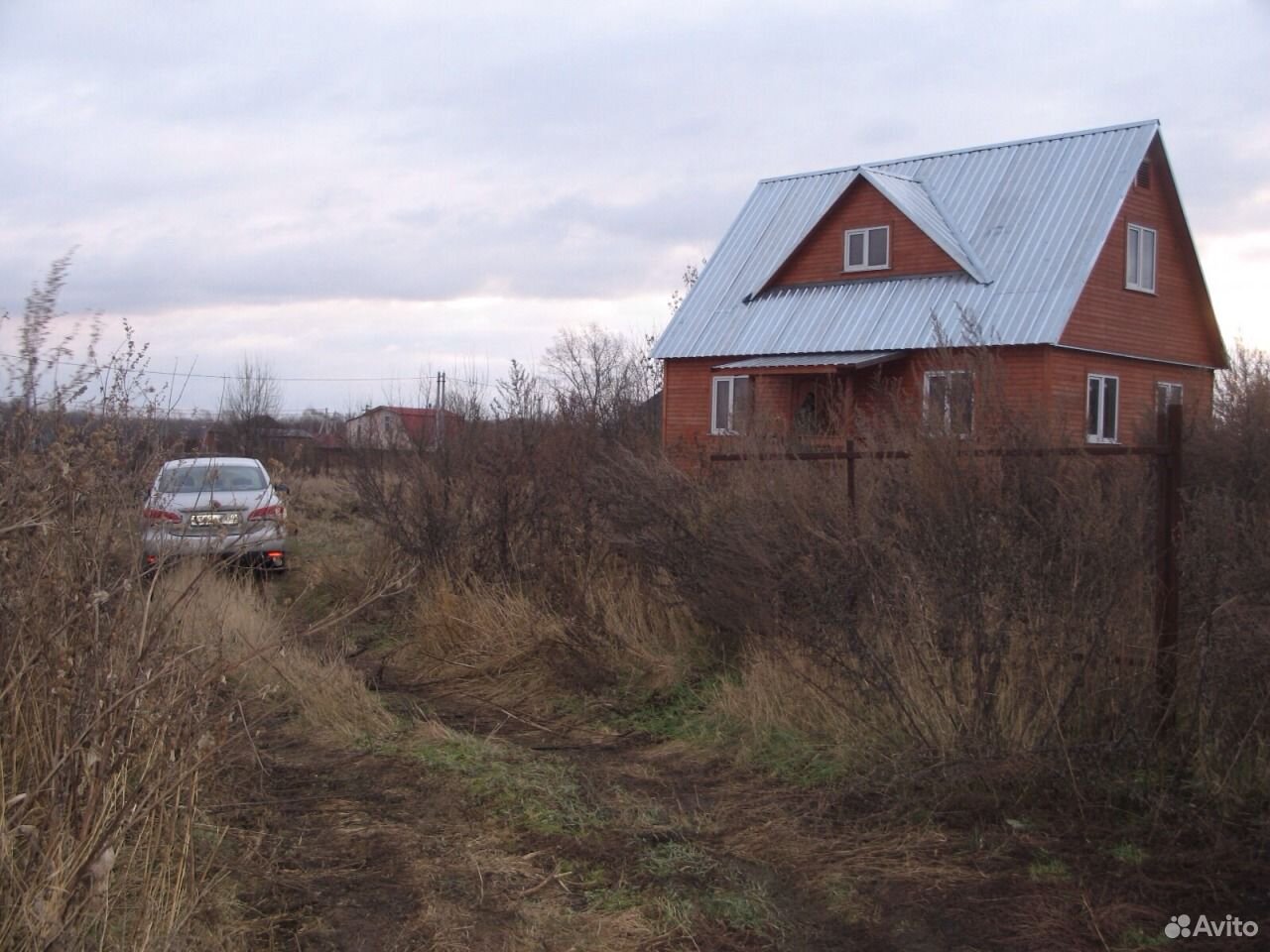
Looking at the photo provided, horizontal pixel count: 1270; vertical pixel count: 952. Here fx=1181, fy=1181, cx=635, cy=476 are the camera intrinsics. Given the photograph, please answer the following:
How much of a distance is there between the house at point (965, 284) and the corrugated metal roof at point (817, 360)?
0.04 meters

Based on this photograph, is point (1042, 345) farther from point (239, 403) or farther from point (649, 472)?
point (239, 403)

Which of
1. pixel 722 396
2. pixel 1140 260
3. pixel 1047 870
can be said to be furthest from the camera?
pixel 722 396

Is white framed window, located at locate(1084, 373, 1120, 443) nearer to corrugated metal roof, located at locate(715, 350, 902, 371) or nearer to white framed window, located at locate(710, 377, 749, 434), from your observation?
corrugated metal roof, located at locate(715, 350, 902, 371)

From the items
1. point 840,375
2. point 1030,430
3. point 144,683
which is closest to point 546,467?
point 1030,430

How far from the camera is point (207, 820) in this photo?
4.19m

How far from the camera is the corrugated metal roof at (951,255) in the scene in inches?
749

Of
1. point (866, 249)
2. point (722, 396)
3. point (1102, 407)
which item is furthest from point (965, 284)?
point (722, 396)

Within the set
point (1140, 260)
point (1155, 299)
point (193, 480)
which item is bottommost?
point (193, 480)

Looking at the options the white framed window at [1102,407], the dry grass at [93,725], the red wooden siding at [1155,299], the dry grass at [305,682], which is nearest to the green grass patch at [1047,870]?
the dry grass at [93,725]

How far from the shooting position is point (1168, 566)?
4980 mm

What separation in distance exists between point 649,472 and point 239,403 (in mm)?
A: 20990

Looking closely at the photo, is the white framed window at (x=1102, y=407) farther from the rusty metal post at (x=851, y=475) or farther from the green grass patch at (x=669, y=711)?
the rusty metal post at (x=851, y=475)

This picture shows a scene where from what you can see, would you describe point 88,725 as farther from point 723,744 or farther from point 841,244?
point 841,244

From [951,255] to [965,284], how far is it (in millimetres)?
556
